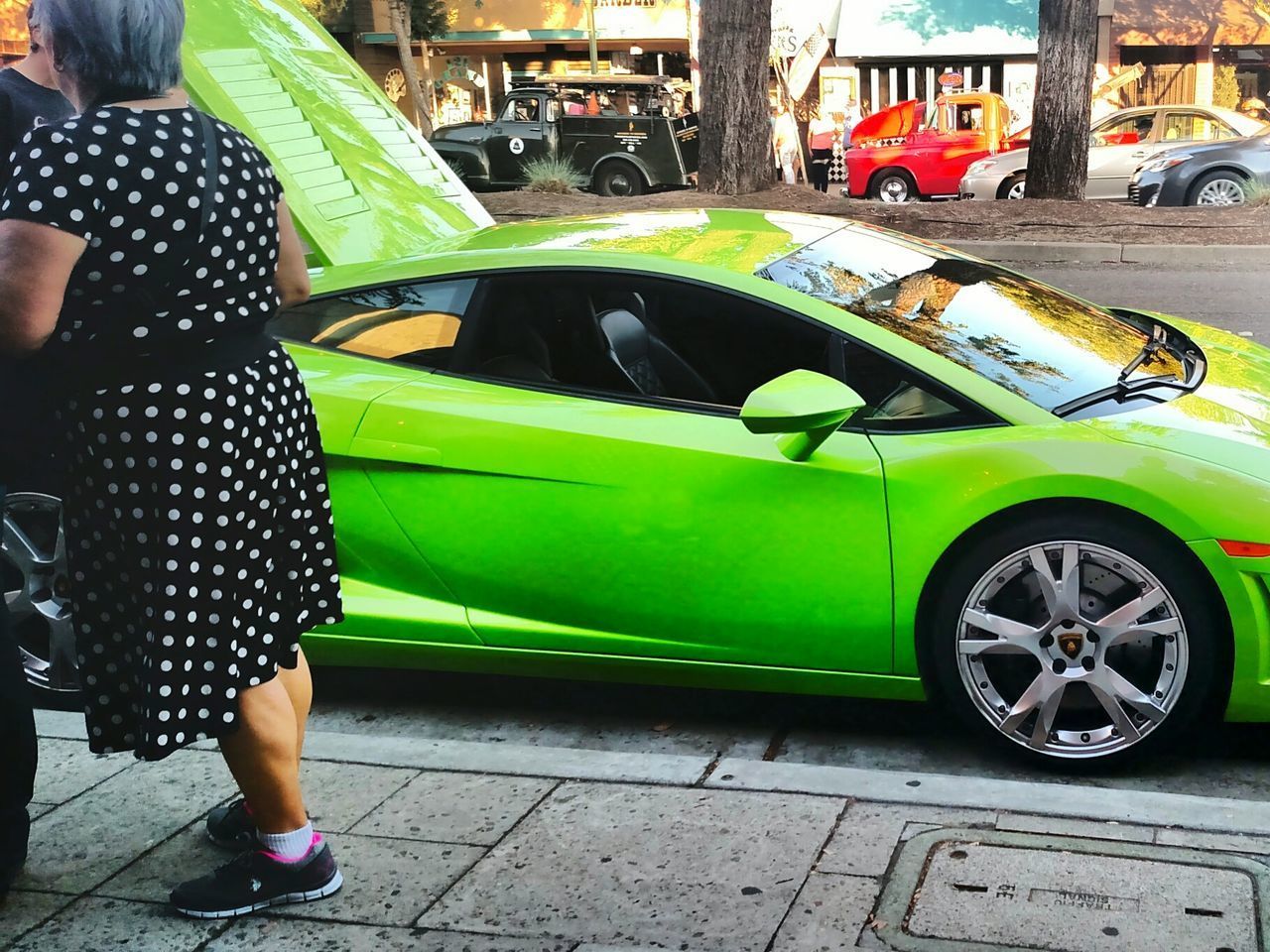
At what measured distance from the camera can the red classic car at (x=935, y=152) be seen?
22.7m

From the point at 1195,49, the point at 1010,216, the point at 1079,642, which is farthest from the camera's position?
the point at 1195,49

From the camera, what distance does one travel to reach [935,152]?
74.2 ft

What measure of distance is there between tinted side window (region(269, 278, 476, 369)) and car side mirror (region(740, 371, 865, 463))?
1031 mm

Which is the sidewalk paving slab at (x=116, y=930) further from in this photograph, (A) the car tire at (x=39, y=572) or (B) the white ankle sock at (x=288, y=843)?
(A) the car tire at (x=39, y=572)

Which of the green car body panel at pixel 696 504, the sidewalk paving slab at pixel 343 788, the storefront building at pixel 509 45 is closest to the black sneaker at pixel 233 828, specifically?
the sidewalk paving slab at pixel 343 788

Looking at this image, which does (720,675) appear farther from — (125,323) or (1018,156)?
(1018,156)

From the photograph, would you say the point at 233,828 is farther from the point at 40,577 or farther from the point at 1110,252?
the point at 1110,252

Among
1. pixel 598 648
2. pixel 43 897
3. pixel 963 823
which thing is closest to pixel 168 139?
pixel 43 897

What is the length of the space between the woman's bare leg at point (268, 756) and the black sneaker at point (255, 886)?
0.24ft

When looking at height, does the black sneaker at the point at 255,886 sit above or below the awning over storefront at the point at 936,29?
below

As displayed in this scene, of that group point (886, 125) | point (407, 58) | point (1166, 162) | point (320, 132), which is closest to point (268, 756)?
point (320, 132)

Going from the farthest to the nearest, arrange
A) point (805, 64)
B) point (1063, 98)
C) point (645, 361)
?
point (805, 64) → point (1063, 98) → point (645, 361)

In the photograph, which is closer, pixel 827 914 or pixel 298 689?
pixel 827 914

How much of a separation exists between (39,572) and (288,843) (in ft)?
5.14
